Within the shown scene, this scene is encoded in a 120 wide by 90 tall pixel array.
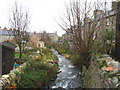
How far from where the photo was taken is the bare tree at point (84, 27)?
11.8m

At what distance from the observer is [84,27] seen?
40.1 ft

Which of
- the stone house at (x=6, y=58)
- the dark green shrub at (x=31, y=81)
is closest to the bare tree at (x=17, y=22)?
the stone house at (x=6, y=58)

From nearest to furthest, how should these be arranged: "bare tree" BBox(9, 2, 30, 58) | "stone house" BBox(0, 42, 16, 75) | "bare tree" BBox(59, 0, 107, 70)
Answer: "stone house" BBox(0, 42, 16, 75) < "bare tree" BBox(59, 0, 107, 70) < "bare tree" BBox(9, 2, 30, 58)

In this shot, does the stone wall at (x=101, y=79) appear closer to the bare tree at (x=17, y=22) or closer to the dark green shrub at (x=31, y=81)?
the dark green shrub at (x=31, y=81)

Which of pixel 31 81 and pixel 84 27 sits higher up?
pixel 84 27

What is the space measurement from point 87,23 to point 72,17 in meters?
1.64

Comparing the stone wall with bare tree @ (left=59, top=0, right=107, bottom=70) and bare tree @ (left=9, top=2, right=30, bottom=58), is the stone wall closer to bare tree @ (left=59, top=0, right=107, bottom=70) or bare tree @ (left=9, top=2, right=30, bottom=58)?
bare tree @ (left=59, top=0, right=107, bottom=70)

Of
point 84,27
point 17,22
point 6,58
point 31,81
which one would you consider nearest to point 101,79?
point 31,81

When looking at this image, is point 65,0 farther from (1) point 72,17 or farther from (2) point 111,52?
(2) point 111,52

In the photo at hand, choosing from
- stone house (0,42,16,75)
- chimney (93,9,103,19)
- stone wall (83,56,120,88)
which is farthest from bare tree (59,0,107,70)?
stone house (0,42,16,75)

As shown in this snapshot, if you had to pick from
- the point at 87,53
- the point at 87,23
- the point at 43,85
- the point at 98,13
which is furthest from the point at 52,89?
the point at 98,13

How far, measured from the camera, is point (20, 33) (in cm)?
1609

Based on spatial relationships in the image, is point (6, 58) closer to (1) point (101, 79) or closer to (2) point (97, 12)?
(1) point (101, 79)

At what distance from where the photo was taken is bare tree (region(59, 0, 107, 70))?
466 inches
